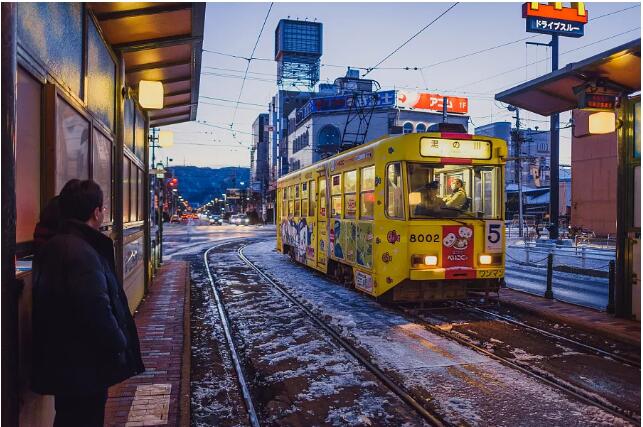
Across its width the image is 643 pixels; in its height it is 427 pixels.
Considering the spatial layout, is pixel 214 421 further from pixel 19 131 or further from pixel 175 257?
pixel 175 257

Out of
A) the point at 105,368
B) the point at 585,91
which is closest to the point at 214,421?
the point at 105,368

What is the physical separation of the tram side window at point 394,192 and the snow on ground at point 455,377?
5.92 ft

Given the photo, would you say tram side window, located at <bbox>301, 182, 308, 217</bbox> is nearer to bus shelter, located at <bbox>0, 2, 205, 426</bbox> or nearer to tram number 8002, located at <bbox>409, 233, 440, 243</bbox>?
bus shelter, located at <bbox>0, 2, 205, 426</bbox>

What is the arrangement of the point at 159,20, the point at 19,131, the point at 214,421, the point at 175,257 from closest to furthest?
the point at 19,131, the point at 214,421, the point at 159,20, the point at 175,257

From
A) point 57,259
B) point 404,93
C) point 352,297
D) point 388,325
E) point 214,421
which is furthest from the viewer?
point 404,93

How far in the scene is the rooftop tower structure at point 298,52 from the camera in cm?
8969

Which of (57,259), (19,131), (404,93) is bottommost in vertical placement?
(57,259)

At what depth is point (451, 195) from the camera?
9711 millimetres

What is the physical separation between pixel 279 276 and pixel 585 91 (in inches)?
357

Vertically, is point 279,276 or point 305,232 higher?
point 305,232

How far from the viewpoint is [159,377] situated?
19.1 ft

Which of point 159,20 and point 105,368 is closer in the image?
point 105,368

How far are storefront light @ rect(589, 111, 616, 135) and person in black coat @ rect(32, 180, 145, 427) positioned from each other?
8.12 m

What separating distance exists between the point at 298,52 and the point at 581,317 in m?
90.2
